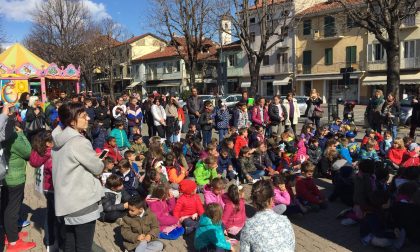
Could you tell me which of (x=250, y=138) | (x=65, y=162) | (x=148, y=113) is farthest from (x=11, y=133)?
(x=148, y=113)

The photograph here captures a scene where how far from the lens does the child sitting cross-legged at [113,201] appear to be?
645cm

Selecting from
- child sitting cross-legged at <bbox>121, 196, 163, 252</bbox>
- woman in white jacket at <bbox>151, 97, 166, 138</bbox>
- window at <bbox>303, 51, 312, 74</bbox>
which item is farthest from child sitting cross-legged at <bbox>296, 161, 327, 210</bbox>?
window at <bbox>303, 51, 312, 74</bbox>

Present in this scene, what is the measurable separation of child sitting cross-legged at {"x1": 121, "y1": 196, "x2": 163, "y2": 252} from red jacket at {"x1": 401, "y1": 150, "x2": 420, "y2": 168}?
541 cm

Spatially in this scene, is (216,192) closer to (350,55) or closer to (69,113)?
(69,113)

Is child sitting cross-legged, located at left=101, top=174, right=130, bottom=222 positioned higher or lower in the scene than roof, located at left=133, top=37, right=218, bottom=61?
lower

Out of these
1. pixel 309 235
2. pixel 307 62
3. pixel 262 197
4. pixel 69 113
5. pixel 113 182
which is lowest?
pixel 309 235

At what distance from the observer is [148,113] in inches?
513

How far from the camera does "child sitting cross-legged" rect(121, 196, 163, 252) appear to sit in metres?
5.19

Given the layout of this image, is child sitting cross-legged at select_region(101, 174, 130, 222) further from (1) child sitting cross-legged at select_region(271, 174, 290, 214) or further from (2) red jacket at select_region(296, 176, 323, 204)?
(2) red jacket at select_region(296, 176, 323, 204)

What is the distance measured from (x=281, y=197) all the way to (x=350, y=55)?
38573mm

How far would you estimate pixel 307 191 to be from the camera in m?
6.91

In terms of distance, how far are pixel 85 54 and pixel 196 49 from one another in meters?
21.1

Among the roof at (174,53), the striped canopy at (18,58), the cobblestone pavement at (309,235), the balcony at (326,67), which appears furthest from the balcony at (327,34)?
the cobblestone pavement at (309,235)

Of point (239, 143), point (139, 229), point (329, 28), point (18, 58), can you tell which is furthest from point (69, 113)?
point (329, 28)
